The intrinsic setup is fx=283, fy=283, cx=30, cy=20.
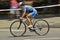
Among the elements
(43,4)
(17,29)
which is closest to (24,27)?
(17,29)

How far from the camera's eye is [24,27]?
36.7ft

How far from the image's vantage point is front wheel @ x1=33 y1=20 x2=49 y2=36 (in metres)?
11.4

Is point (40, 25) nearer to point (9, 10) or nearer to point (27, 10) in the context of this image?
point (27, 10)

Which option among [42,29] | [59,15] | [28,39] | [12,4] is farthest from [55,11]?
[28,39]

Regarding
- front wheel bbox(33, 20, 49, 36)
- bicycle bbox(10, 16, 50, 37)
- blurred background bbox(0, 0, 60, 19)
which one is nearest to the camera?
bicycle bbox(10, 16, 50, 37)

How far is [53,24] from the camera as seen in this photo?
1476 cm

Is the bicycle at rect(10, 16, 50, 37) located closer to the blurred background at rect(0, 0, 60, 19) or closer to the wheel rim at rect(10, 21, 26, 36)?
the wheel rim at rect(10, 21, 26, 36)

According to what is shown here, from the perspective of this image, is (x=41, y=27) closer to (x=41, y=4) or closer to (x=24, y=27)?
(x=24, y=27)

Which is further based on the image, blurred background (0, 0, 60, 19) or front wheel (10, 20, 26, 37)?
blurred background (0, 0, 60, 19)

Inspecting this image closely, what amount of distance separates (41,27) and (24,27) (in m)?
0.76

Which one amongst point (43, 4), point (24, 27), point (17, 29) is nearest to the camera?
point (24, 27)

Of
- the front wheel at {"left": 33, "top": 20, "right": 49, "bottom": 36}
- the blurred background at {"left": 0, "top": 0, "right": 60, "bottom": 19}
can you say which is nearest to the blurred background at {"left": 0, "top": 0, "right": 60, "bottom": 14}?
the blurred background at {"left": 0, "top": 0, "right": 60, "bottom": 19}

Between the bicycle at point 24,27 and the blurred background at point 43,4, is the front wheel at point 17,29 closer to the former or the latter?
the bicycle at point 24,27

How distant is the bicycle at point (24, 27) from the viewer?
36.7ft
